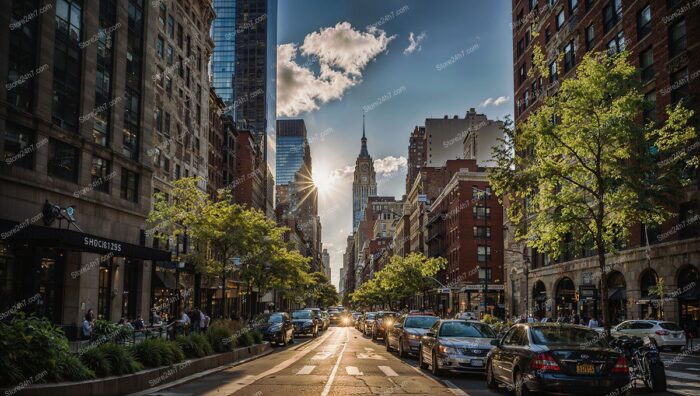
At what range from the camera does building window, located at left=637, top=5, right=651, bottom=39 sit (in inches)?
1513

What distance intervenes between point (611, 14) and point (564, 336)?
37.0 metres

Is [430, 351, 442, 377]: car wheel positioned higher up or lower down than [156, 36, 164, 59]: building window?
lower down

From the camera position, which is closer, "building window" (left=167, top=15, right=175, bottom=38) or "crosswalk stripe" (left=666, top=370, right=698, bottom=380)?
"crosswalk stripe" (left=666, top=370, right=698, bottom=380)

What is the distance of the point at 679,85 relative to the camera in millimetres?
35219

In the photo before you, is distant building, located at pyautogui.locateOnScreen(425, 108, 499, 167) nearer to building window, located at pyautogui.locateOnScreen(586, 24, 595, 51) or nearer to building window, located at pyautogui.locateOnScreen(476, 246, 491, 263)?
building window, located at pyautogui.locateOnScreen(476, 246, 491, 263)

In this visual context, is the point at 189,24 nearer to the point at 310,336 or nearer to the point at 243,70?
the point at 310,336

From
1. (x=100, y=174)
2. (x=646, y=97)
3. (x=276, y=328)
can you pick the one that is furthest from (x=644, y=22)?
(x=100, y=174)

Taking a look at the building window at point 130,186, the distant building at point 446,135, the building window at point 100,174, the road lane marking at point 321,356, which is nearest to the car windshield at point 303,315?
the building window at point 130,186

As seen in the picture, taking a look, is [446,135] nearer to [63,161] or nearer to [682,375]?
[63,161]

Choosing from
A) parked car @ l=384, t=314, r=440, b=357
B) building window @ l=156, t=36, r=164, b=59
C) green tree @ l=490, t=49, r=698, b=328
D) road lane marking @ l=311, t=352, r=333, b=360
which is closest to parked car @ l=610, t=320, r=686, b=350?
parked car @ l=384, t=314, r=440, b=357

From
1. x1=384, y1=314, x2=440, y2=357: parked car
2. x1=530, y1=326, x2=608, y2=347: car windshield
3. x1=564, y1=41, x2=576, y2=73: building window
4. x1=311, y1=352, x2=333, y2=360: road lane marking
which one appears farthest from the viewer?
x1=564, y1=41, x2=576, y2=73: building window

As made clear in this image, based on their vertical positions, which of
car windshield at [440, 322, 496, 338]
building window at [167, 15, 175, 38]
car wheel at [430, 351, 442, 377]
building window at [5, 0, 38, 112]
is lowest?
car wheel at [430, 351, 442, 377]

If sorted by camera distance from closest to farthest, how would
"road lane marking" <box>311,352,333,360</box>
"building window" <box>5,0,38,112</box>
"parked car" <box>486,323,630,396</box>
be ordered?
"parked car" <box>486,323,630,396</box>, "road lane marking" <box>311,352,333,360</box>, "building window" <box>5,0,38,112</box>

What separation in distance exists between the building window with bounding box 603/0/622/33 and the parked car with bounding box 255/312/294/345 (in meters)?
29.5
